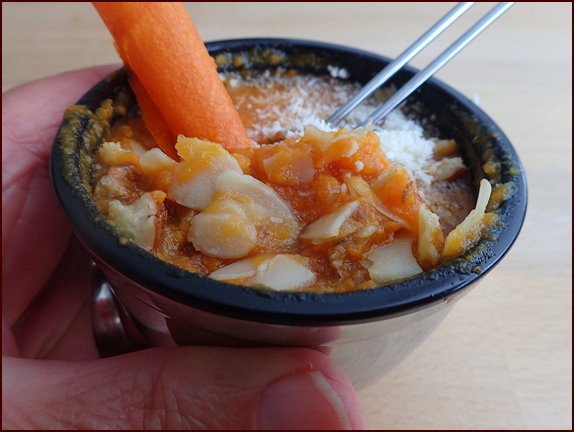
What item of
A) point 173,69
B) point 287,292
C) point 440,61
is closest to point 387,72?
point 440,61

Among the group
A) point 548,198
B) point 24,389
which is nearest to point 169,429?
point 24,389

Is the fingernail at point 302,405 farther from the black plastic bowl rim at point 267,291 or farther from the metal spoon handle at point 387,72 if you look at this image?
the metal spoon handle at point 387,72

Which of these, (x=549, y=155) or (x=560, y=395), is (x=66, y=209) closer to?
(x=560, y=395)

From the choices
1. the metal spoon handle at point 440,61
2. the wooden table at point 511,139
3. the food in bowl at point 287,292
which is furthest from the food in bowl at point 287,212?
the wooden table at point 511,139

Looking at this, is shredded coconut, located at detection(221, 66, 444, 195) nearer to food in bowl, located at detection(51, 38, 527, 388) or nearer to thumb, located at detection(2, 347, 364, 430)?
food in bowl, located at detection(51, 38, 527, 388)

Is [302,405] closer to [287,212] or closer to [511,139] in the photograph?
[287,212]

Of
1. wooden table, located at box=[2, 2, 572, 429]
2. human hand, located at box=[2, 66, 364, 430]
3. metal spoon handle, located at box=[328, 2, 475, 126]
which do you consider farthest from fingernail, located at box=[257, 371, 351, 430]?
metal spoon handle, located at box=[328, 2, 475, 126]
